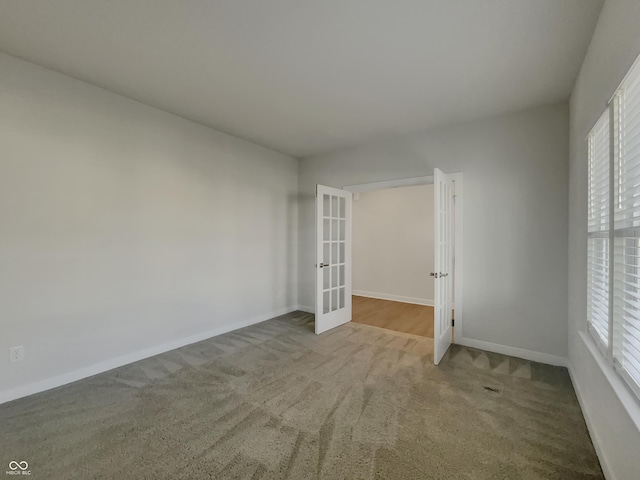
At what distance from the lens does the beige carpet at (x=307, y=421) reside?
1.49 metres

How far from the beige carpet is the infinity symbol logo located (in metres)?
0.03

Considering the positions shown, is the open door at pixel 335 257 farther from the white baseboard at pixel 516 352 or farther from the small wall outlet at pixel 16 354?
the small wall outlet at pixel 16 354

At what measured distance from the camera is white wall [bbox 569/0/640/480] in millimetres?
1185

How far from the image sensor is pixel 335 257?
405 cm

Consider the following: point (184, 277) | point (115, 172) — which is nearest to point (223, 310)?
point (184, 277)

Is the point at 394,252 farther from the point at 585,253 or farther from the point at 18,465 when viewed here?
the point at 18,465

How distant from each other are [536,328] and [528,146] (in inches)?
75.0

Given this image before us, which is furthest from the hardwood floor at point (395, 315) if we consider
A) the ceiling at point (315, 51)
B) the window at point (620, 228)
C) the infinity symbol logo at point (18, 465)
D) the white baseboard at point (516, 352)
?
the infinity symbol logo at point (18, 465)

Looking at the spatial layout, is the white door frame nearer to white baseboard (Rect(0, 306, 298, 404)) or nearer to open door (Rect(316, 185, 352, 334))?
open door (Rect(316, 185, 352, 334))

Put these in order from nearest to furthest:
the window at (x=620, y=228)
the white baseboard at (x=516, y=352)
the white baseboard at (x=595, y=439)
→ the window at (x=620, y=228) < the white baseboard at (x=595, y=439) < the white baseboard at (x=516, y=352)

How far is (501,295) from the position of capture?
2979 millimetres

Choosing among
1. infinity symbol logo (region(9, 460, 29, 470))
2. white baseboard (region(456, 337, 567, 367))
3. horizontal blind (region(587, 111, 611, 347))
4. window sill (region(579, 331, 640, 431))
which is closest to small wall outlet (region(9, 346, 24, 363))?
infinity symbol logo (region(9, 460, 29, 470))

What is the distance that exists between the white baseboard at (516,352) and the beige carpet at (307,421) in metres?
0.11

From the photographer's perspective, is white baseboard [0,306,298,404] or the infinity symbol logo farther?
white baseboard [0,306,298,404]
